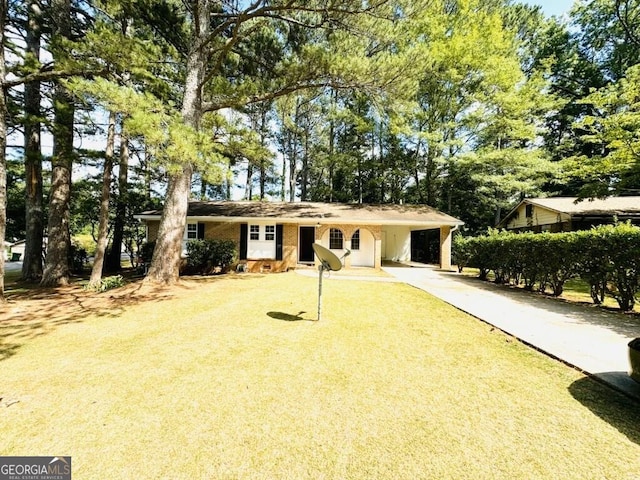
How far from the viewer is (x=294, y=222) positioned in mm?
14797

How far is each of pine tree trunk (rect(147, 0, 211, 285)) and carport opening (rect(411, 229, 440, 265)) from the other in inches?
672

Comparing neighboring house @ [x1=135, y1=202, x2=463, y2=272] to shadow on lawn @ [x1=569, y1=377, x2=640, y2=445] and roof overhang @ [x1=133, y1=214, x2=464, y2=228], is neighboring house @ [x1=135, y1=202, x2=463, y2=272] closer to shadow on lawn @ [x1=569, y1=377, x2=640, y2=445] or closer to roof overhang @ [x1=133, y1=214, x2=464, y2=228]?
roof overhang @ [x1=133, y1=214, x2=464, y2=228]

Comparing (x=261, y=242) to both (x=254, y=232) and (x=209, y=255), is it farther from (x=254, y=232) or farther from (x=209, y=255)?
(x=209, y=255)

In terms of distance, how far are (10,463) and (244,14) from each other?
10.6 metres

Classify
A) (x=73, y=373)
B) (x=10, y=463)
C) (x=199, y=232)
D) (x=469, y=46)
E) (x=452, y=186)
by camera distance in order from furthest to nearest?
(x=452, y=186), (x=469, y=46), (x=199, y=232), (x=73, y=373), (x=10, y=463)

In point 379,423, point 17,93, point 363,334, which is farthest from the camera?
point 17,93

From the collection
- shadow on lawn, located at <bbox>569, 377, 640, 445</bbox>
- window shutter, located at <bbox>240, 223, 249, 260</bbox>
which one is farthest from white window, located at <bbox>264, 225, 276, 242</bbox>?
shadow on lawn, located at <bbox>569, 377, 640, 445</bbox>

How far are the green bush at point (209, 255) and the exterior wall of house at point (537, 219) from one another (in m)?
18.4

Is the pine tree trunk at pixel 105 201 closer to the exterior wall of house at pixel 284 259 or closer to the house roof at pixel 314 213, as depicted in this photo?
the house roof at pixel 314 213

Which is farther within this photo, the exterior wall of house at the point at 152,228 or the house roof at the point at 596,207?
the house roof at the point at 596,207

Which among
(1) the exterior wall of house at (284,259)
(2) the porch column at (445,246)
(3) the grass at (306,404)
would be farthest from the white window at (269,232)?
(2) the porch column at (445,246)

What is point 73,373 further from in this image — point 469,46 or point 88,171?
point 469,46

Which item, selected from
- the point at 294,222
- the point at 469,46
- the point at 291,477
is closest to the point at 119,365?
the point at 291,477

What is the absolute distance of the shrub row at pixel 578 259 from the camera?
6477mm
